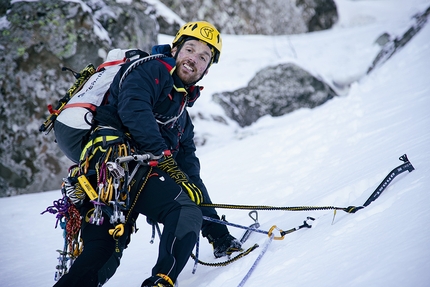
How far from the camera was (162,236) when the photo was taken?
2.27m

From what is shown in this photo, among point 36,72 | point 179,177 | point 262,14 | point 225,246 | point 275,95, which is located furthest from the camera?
point 262,14

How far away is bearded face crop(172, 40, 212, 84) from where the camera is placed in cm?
277

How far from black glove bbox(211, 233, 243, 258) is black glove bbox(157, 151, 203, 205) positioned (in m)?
0.46

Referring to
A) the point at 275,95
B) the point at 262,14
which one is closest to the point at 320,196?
the point at 275,95

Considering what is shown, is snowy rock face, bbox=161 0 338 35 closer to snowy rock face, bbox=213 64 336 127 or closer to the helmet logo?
snowy rock face, bbox=213 64 336 127

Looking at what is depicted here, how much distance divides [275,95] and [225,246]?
6727 mm

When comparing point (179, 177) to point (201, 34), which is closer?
point (179, 177)

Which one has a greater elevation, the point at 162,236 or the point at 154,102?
the point at 154,102

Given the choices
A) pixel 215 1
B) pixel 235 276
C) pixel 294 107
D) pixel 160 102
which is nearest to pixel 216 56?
pixel 160 102

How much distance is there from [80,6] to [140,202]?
16.3 ft

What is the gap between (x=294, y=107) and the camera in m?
9.27

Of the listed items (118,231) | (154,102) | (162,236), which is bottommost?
(162,236)

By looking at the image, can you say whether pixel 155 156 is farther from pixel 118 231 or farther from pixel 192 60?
pixel 192 60

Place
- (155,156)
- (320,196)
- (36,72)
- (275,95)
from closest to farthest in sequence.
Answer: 1. (155,156)
2. (320,196)
3. (36,72)
4. (275,95)
